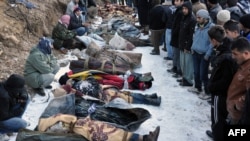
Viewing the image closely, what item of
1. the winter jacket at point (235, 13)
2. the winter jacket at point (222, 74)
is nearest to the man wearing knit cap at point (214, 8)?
the winter jacket at point (235, 13)

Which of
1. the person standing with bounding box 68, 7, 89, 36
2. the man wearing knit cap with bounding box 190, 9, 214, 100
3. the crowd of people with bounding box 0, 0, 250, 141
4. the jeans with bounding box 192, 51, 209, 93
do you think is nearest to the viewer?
the crowd of people with bounding box 0, 0, 250, 141

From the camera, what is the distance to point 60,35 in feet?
31.3

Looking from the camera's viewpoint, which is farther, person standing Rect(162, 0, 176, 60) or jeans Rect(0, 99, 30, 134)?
person standing Rect(162, 0, 176, 60)

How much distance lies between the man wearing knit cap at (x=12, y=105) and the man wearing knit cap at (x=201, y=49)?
3.17m

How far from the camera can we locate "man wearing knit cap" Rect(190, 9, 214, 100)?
6.71 m

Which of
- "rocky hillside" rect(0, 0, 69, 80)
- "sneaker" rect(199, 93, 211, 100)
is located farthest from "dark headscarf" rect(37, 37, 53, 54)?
"sneaker" rect(199, 93, 211, 100)

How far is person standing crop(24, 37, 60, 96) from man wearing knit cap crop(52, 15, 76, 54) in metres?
2.40

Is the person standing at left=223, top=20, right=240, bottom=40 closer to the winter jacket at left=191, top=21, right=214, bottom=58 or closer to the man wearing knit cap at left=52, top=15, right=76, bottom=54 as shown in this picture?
the winter jacket at left=191, top=21, right=214, bottom=58

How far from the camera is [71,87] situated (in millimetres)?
6898

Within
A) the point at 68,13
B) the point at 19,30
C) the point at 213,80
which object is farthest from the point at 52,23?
the point at 213,80

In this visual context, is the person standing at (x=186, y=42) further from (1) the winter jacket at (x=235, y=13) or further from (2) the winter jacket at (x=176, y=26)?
(1) the winter jacket at (x=235, y=13)

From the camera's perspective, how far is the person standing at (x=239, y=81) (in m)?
4.06

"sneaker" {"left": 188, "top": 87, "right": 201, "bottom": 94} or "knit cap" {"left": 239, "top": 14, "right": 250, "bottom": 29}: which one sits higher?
"knit cap" {"left": 239, "top": 14, "right": 250, "bottom": 29}

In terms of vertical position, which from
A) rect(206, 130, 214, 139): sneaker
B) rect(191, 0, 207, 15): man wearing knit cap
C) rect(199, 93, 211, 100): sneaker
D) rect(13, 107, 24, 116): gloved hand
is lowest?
rect(206, 130, 214, 139): sneaker
